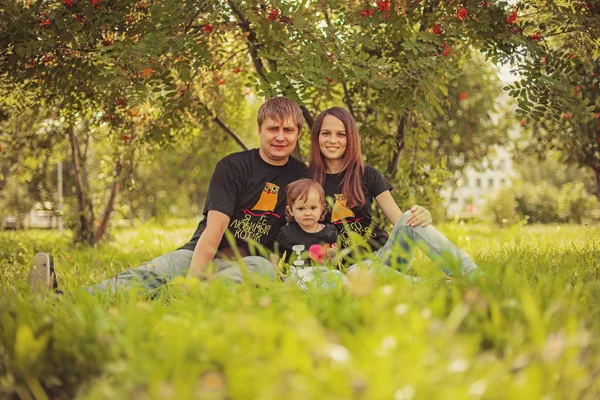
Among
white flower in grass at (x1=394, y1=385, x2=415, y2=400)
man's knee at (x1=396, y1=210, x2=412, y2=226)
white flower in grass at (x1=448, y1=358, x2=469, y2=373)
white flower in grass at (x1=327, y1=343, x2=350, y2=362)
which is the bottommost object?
white flower in grass at (x1=394, y1=385, x2=415, y2=400)

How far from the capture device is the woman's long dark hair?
4.07 meters

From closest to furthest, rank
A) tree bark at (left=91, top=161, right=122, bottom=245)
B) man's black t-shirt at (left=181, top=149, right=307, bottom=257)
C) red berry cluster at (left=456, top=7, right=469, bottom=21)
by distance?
man's black t-shirt at (left=181, top=149, right=307, bottom=257), red berry cluster at (left=456, top=7, right=469, bottom=21), tree bark at (left=91, top=161, right=122, bottom=245)

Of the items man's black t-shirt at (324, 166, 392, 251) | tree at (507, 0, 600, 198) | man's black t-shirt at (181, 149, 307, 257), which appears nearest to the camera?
man's black t-shirt at (181, 149, 307, 257)

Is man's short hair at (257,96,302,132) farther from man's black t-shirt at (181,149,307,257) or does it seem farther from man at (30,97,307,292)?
man's black t-shirt at (181,149,307,257)

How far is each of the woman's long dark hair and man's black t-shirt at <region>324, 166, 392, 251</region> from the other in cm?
5

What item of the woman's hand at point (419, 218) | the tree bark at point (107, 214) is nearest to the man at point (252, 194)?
the woman's hand at point (419, 218)

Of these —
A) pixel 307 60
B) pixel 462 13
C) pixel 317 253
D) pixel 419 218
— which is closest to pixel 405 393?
pixel 317 253

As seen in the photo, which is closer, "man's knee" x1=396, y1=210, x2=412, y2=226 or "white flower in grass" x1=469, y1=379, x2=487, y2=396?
"white flower in grass" x1=469, y1=379, x2=487, y2=396

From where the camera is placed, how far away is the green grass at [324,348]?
144cm

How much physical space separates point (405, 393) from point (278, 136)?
9.19 feet

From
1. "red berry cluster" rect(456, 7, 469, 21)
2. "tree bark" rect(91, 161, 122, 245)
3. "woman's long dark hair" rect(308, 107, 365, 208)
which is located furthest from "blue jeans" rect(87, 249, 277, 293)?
"tree bark" rect(91, 161, 122, 245)

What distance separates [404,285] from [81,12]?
3.35 m

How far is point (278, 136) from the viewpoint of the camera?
13.1 ft

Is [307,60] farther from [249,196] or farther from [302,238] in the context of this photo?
[302,238]
